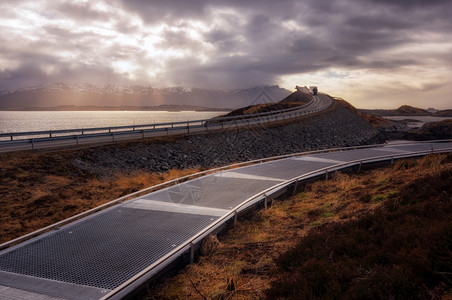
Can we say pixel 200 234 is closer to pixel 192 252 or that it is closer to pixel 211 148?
pixel 192 252

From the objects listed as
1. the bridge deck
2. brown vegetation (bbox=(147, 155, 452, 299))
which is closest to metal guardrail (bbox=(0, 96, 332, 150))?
the bridge deck

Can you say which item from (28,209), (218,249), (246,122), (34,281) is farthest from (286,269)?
(246,122)

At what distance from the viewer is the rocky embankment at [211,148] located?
20.5 meters

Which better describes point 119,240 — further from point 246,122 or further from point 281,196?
point 246,122

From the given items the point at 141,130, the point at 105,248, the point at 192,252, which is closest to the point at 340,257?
the point at 192,252

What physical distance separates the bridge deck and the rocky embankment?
1035 centimetres

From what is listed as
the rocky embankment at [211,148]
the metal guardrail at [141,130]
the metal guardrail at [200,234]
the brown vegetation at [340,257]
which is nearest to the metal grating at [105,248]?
the metal guardrail at [200,234]

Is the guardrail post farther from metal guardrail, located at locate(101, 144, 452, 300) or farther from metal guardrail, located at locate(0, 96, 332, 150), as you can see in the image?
metal guardrail, located at locate(0, 96, 332, 150)

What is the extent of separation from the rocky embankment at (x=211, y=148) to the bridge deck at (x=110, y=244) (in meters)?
10.3

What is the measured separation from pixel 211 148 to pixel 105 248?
2040 cm

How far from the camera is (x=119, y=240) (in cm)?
714

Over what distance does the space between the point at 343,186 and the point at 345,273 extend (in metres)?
9.48

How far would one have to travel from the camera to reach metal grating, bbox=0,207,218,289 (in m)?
5.74

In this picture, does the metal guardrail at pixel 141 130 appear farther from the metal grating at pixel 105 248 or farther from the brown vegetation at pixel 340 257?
the brown vegetation at pixel 340 257
